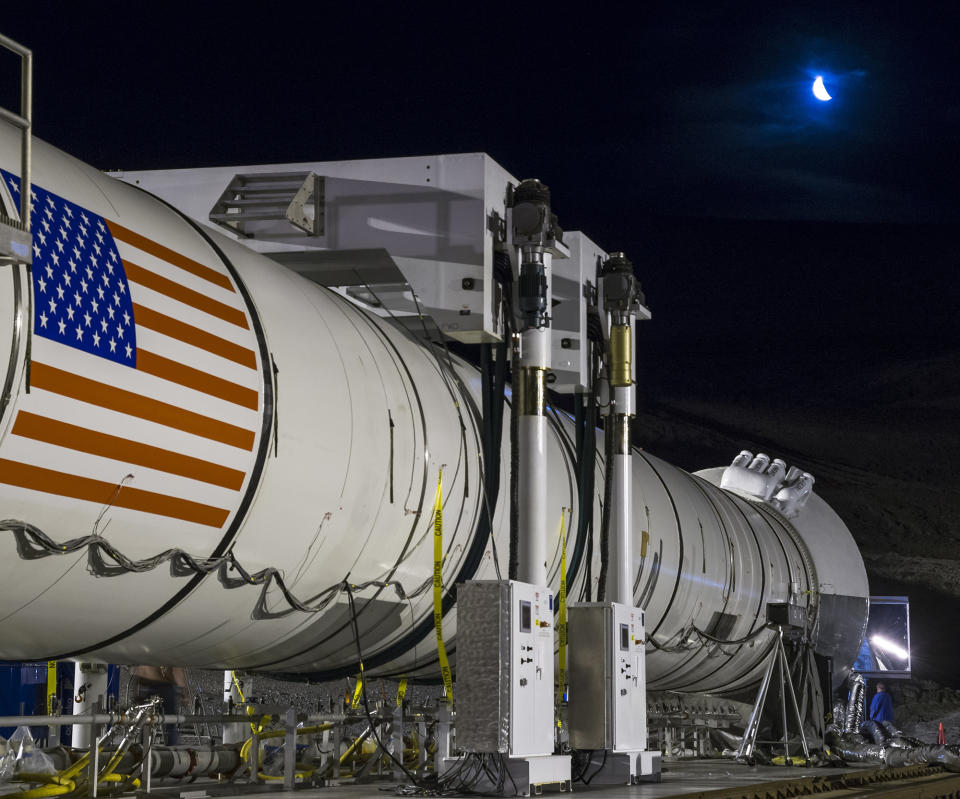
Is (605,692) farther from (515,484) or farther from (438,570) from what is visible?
(438,570)

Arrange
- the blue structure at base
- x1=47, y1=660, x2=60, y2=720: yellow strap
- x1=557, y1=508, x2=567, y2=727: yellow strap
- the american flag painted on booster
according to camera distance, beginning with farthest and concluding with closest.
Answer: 1. the blue structure at base
2. x1=557, y1=508, x2=567, y2=727: yellow strap
3. x1=47, y1=660, x2=60, y2=720: yellow strap
4. the american flag painted on booster

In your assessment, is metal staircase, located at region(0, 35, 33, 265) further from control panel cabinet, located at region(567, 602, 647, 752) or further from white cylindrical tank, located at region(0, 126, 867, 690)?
control panel cabinet, located at region(567, 602, 647, 752)

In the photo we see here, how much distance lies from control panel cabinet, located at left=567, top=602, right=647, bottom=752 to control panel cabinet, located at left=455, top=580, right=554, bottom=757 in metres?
1.01

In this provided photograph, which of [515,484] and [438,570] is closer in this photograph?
[438,570]

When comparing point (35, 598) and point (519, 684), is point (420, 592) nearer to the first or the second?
point (519, 684)

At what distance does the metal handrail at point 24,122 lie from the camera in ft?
12.6

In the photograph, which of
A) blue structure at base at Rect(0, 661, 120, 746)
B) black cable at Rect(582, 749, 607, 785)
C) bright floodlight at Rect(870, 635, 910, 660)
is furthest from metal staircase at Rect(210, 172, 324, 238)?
bright floodlight at Rect(870, 635, 910, 660)

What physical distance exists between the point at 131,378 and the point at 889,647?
1405cm

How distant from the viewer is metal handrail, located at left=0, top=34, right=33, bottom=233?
12.6 feet

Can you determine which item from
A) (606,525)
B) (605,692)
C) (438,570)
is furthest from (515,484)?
(606,525)

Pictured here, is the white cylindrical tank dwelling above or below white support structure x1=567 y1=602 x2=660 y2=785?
above

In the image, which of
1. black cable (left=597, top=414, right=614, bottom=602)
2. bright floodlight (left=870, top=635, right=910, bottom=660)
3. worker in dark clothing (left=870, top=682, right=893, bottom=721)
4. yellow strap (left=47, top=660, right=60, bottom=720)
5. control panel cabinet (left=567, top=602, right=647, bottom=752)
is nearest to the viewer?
yellow strap (left=47, top=660, right=60, bottom=720)

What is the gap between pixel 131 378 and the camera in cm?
474

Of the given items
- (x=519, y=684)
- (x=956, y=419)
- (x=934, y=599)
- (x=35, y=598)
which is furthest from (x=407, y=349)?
(x=956, y=419)
